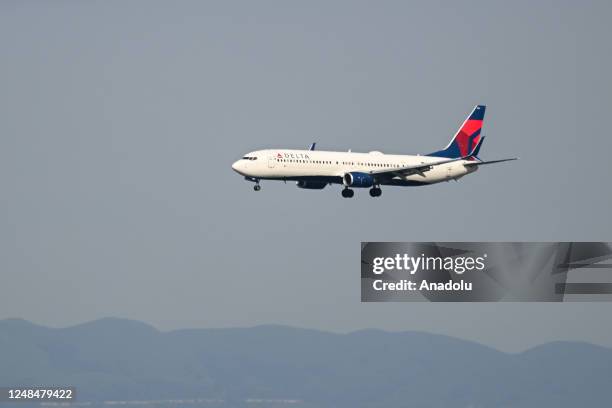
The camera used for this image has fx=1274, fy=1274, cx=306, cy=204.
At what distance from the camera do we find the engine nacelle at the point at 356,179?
12419cm

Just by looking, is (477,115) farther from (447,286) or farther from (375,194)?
(447,286)

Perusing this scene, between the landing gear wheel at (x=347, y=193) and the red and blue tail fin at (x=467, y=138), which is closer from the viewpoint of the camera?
the landing gear wheel at (x=347, y=193)

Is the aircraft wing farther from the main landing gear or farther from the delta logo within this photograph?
the delta logo

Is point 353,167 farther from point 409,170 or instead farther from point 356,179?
point 409,170

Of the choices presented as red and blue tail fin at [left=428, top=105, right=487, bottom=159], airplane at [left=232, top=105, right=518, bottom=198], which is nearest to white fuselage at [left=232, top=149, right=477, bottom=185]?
airplane at [left=232, top=105, right=518, bottom=198]

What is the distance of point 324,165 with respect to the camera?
124 meters

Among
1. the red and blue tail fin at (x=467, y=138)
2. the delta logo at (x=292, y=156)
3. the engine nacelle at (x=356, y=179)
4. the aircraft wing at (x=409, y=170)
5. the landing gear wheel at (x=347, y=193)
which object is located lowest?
the landing gear wheel at (x=347, y=193)

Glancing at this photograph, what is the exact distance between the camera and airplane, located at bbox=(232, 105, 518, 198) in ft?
395

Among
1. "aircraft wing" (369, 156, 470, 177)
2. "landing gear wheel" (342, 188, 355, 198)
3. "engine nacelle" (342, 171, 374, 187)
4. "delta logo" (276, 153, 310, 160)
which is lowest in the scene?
"landing gear wheel" (342, 188, 355, 198)

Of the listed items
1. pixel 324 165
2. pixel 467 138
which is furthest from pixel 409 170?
pixel 467 138

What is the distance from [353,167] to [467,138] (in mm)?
23006

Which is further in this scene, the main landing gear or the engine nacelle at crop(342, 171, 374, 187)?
the main landing gear

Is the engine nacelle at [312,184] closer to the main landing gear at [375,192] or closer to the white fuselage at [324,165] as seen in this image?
the white fuselage at [324,165]

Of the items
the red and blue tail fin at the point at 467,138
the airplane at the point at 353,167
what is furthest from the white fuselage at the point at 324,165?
the red and blue tail fin at the point at 467,138
